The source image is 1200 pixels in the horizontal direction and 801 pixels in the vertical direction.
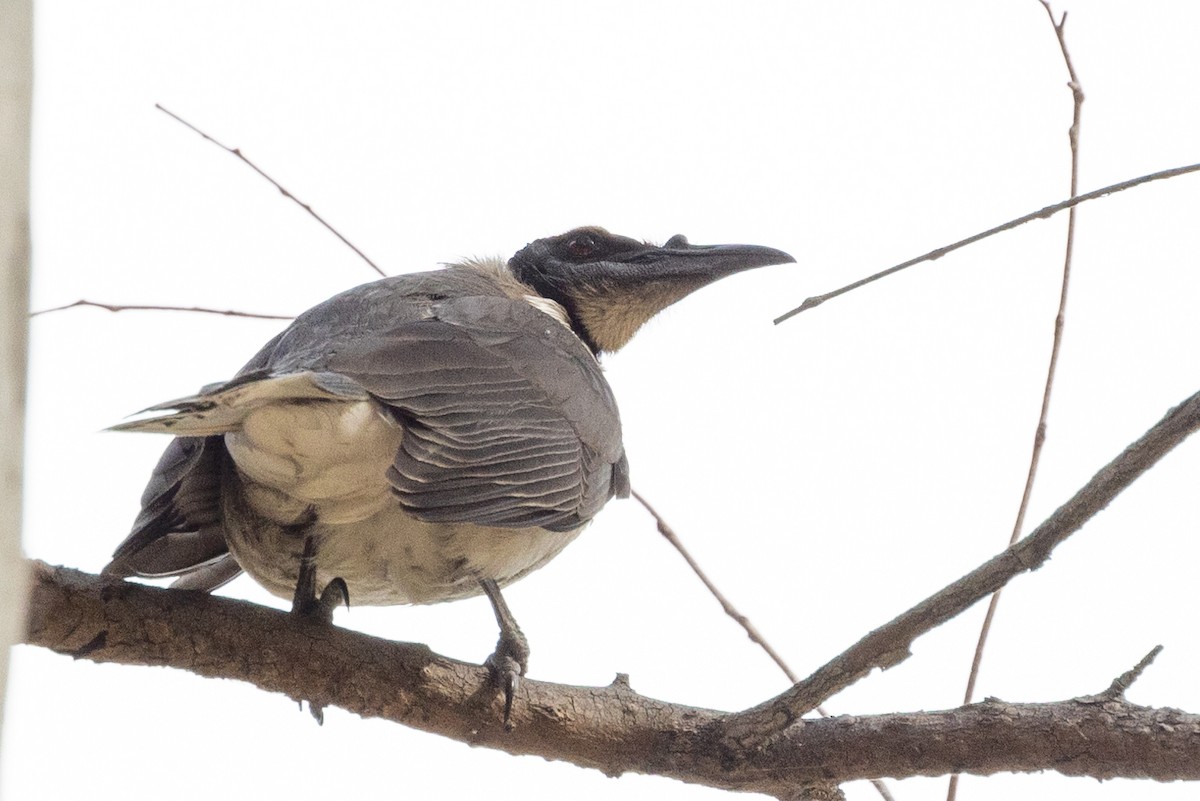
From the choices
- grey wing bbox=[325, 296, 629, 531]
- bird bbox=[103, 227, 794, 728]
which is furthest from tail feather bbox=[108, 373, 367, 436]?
grey wing bbox=[325, 296, 629, 531]

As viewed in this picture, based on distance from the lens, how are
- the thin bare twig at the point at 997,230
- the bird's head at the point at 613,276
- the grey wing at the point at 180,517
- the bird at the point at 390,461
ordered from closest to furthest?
the thin bare twig at the point at 997,230 → the bird at the point at 390,461 → the grey wing at the point at 180,517 → the bird's head at the point at 613,276

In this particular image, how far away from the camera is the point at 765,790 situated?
3168 mm

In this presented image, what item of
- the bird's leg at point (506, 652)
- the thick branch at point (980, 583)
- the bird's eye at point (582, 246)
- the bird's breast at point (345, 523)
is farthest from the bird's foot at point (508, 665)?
the bird's eye at point (582, 246)

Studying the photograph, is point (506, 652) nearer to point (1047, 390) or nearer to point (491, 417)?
point (491, 417)

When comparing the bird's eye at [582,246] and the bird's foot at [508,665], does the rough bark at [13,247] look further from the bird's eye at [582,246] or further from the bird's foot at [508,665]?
the bird's eye at [582,246]

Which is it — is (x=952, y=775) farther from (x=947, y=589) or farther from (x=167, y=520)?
(x=167, y=520)

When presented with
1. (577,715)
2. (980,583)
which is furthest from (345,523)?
(980,583)

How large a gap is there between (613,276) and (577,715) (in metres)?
2.33

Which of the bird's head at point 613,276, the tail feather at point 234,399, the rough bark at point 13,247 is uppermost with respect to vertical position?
the bird's head at point 613,276

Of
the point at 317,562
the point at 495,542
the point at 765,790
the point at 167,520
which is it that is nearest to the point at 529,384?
the point at 495,542

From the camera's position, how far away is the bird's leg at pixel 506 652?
329 cm

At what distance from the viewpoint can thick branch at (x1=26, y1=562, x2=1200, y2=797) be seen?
2.84 meters

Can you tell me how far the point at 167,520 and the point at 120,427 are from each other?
0.82 metres

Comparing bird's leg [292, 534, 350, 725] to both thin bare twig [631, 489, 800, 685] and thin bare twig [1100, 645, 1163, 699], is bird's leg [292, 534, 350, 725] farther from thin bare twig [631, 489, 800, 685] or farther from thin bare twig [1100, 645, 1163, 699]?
thin bare twig [1100, 645, 1163, 699]
